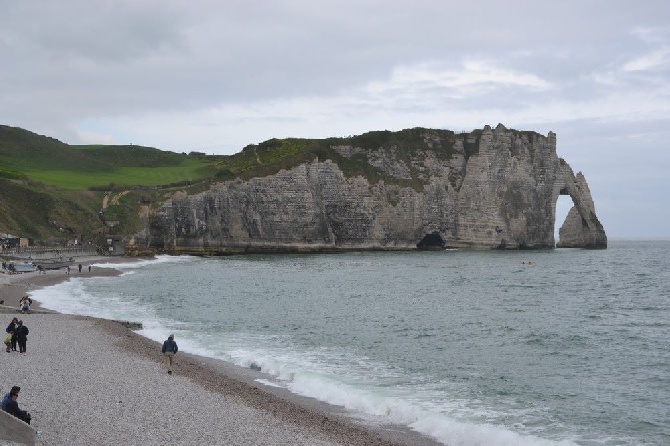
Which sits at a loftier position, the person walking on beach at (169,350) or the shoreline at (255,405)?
the person walking on beach at (169,350)

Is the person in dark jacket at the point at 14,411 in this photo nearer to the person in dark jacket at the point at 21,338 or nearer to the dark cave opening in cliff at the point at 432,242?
the person in dark jacket at the point at 21,338

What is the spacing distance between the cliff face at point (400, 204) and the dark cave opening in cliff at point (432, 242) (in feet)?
0.82

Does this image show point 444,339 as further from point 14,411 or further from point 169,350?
point 14,411

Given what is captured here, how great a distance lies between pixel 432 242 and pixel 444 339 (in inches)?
3475

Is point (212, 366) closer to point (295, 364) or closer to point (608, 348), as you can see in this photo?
point (295, 364)

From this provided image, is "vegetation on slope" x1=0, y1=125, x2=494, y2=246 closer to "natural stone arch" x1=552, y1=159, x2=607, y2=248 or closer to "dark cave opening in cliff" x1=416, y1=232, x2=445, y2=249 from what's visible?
"dark cave opening in cliff" x1=416, y1=232, x2=445, y2=249

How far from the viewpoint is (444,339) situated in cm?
3130

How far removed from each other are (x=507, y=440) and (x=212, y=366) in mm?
11920

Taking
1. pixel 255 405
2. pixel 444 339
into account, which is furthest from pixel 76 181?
pixel 255 405

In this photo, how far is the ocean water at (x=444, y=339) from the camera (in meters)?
18.4

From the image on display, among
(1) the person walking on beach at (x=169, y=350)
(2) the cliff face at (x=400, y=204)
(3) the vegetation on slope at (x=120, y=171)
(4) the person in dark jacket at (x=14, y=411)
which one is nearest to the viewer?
(4) the person in dark jacket at (x=14, y=411)

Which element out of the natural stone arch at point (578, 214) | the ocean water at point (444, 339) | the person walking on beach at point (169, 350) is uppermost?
the natural stone arch at point (578, 214)

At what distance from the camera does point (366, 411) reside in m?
18.8

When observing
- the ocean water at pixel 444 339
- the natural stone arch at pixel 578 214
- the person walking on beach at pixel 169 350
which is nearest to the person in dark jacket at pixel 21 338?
the person walking on beach at pixel 169 350
